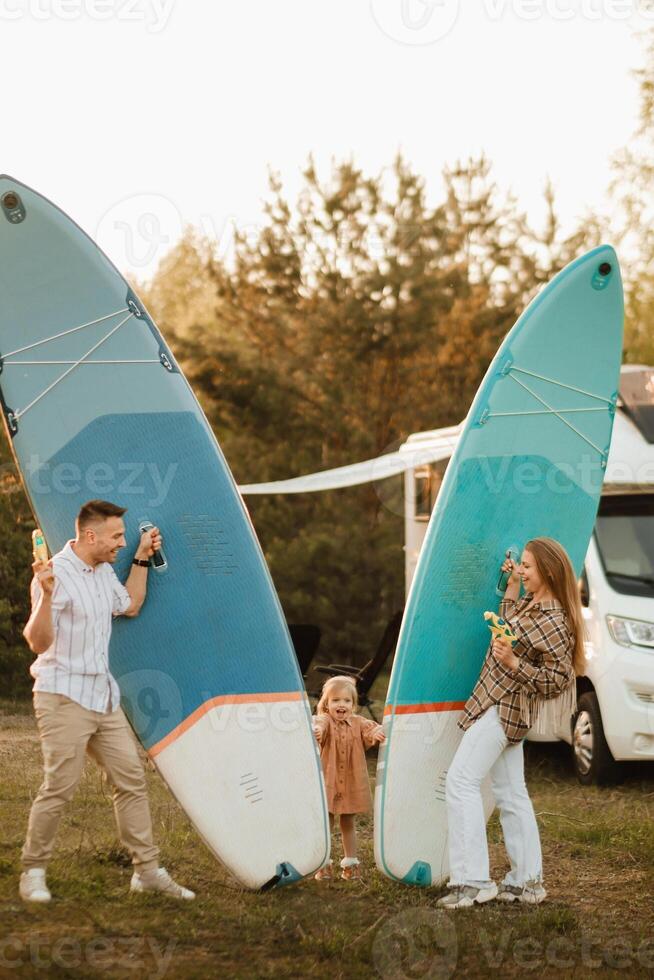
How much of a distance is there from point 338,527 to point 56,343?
9.28m

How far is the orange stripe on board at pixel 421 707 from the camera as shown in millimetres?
5035

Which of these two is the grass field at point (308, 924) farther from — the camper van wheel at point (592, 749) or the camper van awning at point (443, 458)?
the camper van awning at point (443, 458)

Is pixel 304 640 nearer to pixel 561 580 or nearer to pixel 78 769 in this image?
pixel 561 580

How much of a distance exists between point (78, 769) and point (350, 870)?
4.53 ft

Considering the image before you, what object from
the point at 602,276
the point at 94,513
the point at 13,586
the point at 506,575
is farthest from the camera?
→ the point at 13,586

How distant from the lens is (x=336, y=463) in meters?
15.0

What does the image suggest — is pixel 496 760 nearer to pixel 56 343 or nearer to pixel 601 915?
pixel 601 915

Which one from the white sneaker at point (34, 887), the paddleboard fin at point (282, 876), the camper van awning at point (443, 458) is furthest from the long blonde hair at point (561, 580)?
the camper van awning at point (443, 458)

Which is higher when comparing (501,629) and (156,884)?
(501,629)

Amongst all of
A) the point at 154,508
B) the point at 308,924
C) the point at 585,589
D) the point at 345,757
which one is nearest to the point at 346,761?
the point at 345,757

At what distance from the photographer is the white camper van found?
688cm

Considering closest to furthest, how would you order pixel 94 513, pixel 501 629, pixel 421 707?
1. pixel 94 513
2. pixel 501 629
3. pixel 421 707

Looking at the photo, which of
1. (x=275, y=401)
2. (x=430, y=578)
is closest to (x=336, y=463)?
(x=275, y=401)

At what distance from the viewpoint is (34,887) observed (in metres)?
4.18
